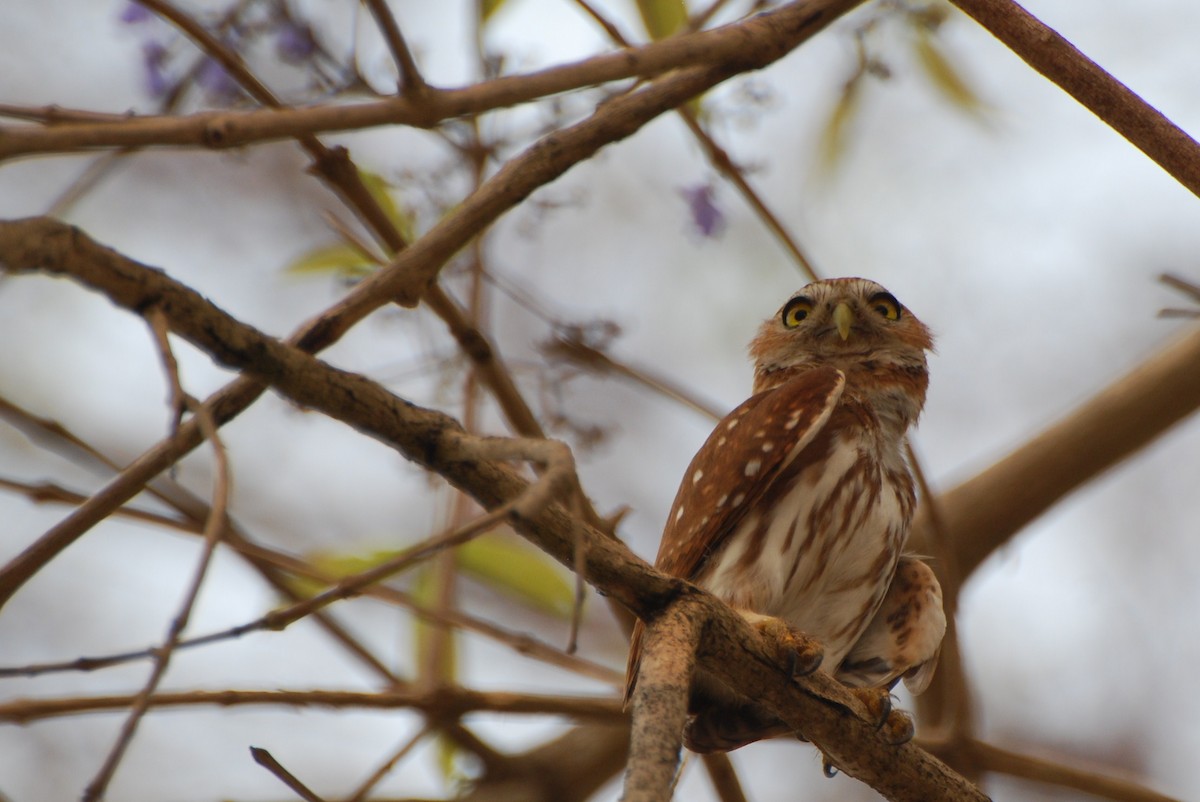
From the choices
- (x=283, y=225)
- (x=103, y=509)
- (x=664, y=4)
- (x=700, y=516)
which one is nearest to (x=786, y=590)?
(x=700, y=516)

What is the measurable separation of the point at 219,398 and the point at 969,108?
321 centimetres

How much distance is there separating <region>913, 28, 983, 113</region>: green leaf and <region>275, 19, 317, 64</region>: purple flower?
6.88 ft

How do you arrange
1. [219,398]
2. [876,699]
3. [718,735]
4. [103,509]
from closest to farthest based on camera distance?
[103,509] < [219,398] < [876,699] < [718,735]

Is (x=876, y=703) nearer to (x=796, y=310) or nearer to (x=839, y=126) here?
(x=796, y=310)

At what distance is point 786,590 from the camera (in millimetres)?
3621

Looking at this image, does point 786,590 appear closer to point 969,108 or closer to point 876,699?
point 876,699

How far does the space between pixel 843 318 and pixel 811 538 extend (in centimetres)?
122

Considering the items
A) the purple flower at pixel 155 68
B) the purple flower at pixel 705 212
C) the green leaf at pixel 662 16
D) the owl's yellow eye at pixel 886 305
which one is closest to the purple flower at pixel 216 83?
the purple flower at pixel 155 68

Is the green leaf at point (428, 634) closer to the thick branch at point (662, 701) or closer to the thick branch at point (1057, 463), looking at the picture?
the thick branch at point (1057, 463)

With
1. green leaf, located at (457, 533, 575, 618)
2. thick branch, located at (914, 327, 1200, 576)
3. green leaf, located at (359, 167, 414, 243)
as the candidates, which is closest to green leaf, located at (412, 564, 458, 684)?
green leaf, located at (457, 533, 575, 618)

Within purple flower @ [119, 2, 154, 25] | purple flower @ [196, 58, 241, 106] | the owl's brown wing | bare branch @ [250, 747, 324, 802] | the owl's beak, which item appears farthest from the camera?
the owl's beak

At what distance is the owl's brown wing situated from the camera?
3.48 metres

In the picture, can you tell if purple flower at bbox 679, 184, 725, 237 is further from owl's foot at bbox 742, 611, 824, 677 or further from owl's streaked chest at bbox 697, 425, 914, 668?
owl's foot at bbox 742, 611, 824, 677

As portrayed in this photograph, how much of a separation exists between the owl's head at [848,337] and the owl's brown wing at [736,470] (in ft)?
2.52
